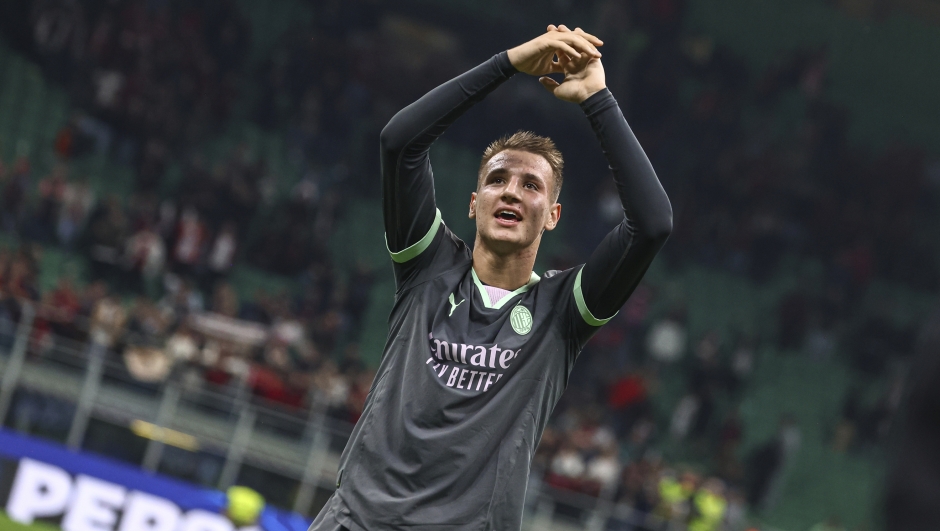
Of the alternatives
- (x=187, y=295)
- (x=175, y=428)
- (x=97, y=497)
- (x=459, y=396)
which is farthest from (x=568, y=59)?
(x=187, y=295)

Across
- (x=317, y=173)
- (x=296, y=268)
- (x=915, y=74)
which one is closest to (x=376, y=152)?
(x=317, y=173)

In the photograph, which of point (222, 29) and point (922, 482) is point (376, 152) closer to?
point (222, 29)

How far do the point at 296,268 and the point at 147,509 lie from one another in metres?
7.60

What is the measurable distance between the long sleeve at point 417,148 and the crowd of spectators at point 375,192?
8422mm

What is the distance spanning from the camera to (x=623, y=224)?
2.94 metres

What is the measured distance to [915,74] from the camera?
18969 millimetres

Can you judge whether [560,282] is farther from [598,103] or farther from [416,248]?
[598,103]

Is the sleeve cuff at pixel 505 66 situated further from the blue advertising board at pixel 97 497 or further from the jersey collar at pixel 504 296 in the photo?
the blue advertising board at pixel 97 497

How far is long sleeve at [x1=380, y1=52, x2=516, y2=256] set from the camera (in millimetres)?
3053

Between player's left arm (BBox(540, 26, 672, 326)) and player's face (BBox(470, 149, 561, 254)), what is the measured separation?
0.21 metres

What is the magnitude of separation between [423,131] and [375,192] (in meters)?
14.4

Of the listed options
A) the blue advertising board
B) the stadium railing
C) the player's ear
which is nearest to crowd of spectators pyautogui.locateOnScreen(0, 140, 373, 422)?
the stadium railing

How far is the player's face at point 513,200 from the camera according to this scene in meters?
3.09


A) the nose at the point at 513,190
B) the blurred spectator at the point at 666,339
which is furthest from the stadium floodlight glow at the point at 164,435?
the blurred spectator at the point at 666,339
